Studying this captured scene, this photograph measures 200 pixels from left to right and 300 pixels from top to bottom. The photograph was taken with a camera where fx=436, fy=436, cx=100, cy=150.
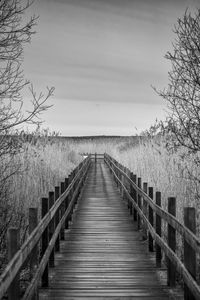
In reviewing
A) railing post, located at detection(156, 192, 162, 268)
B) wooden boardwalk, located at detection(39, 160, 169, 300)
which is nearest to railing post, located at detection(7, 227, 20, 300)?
wooden boardwalk, located at detection(39, 160, 169, 300)

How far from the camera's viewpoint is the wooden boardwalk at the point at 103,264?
540cm

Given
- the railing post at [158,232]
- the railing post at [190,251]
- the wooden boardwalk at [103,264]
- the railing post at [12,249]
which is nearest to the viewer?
the railing post at [12,249]

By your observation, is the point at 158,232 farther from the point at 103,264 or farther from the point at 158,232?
the point at 103,264

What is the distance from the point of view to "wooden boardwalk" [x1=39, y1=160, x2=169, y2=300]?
540 centimetres

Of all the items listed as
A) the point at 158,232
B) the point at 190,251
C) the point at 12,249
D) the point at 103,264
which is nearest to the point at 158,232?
the point at 158,232

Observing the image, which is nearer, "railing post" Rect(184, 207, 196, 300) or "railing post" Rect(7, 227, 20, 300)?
"railing post" Rect(7, 227, 20, 300)

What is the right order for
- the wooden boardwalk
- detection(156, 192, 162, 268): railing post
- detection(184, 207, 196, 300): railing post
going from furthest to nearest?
detection(156, 192, 162, 268): railing post < the wooden boardwalk < detection(184, 207, 196, 300): railing post

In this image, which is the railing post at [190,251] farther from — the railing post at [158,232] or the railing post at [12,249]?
the railing post at [158,232]

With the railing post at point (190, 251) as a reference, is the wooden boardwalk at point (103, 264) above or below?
below

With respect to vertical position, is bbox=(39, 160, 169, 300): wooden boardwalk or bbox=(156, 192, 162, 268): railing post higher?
bbox=(156, 192, 162, 268): railing post

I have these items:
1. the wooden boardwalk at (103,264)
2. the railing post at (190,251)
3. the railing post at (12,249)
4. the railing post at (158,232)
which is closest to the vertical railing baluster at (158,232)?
the railing post at (158,232)

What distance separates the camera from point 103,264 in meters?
6.77

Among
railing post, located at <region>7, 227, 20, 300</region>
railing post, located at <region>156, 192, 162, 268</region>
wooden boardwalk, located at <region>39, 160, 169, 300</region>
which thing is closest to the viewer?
railing post, located at <region>7, 227, 20, 300</region>

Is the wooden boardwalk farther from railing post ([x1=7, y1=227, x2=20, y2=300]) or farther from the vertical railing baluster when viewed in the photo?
railing post ([x1=7, y1=227, x2=20, y2=300])
